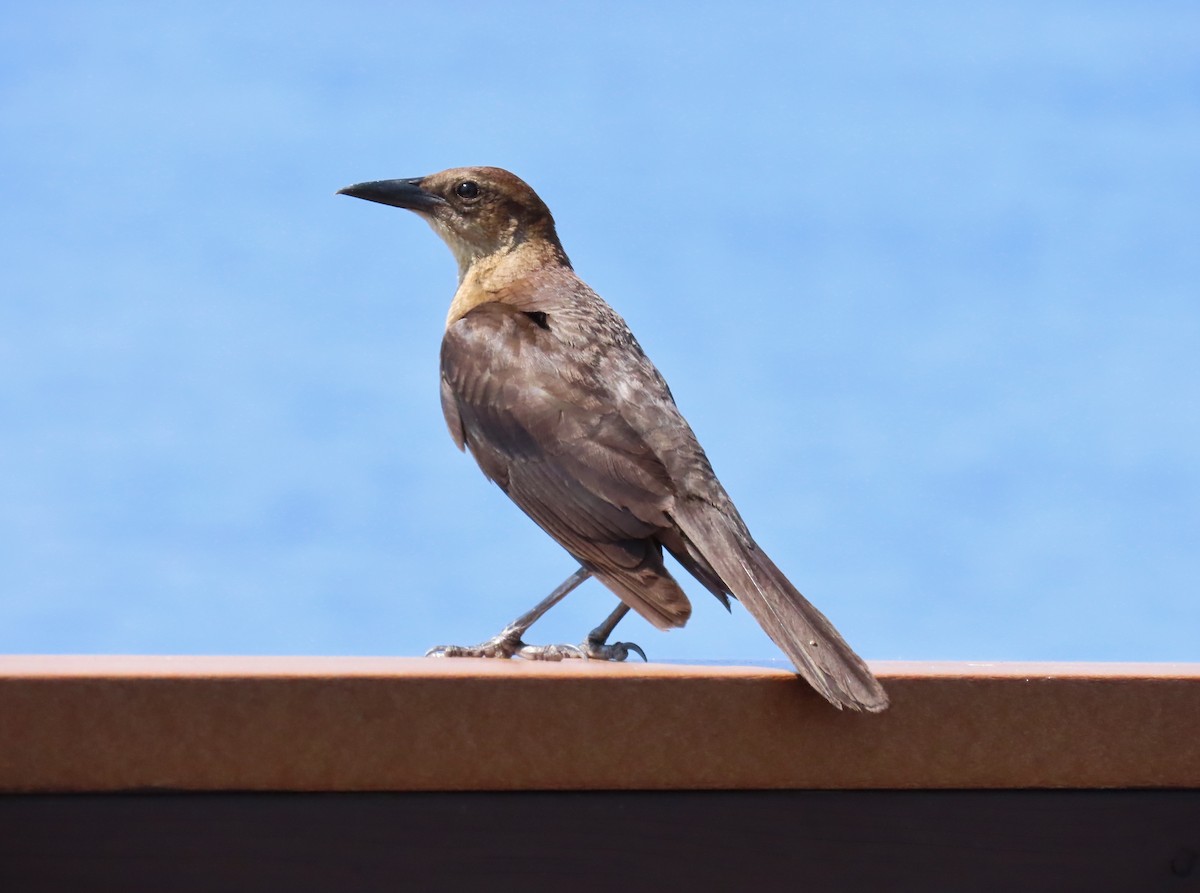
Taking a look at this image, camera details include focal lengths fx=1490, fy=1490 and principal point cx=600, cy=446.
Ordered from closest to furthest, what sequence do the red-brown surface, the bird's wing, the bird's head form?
the red-brown surface, the bird's wing, the bird's head

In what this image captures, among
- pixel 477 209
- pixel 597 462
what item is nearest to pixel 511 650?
pixel 597 462

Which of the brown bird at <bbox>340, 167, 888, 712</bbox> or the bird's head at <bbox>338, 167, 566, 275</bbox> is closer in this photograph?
A: the brown bird at <bbox>340, 167, 888, 712</bbox>

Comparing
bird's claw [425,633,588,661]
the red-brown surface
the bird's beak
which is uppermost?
the bird's beak

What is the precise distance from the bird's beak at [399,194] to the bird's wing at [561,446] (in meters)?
0.80

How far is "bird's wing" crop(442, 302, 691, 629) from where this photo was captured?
3.57m

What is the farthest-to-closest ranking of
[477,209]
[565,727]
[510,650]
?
1. [477,209]
2. [510,650]
3. [565,727]

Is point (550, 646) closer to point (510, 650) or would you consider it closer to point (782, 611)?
point (510, 650)

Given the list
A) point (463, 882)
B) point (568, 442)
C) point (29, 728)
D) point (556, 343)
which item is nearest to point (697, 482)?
point (568, 442)

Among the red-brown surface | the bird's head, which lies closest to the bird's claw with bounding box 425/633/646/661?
the red-brown surface

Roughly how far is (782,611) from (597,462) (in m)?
0.94

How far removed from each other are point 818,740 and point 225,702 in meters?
0.97

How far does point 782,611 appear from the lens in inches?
120

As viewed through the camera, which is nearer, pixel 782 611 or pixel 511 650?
pixel 782 611

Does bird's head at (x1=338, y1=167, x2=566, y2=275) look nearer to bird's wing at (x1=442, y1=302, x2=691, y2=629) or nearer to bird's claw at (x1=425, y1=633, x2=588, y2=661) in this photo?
bird's wing at (x1=442, y1=302, x2=691, y2=629)
